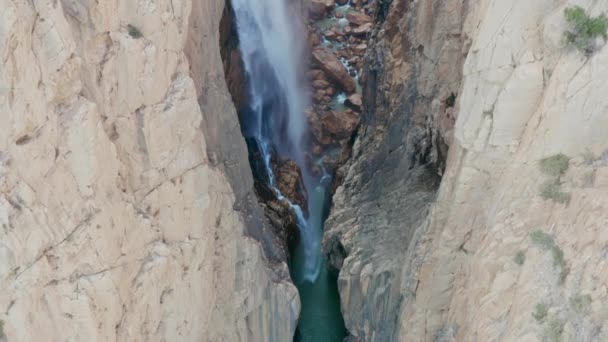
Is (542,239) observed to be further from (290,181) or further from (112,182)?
(290,181)

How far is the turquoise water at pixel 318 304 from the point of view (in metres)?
17.7

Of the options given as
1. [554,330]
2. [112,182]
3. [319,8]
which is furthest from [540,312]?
[319,8]

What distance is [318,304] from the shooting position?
18.7 meters

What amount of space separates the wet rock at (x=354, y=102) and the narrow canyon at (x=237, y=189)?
9.95 m

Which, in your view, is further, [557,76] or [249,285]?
[249,285]

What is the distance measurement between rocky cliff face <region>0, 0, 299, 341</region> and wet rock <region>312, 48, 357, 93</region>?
14.7 meters

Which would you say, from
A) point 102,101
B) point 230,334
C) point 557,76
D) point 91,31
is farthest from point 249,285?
point 557,76

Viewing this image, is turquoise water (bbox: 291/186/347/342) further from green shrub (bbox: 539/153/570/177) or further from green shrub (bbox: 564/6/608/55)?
green shrub (bbox: 564/6/608/55)

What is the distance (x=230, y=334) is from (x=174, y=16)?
6.92m

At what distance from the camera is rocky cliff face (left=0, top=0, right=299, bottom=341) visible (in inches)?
313

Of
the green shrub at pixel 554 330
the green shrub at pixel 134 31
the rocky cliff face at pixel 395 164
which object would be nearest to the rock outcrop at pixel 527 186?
the green shrub at pixel 554 330

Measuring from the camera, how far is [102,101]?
9070 mm

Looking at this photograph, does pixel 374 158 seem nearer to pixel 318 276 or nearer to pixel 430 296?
pixel 318 276

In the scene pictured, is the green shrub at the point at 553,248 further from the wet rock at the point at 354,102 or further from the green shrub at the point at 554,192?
the wet rock at the point at 354,102
